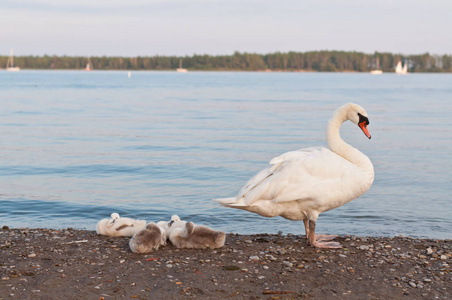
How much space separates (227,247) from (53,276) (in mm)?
2170

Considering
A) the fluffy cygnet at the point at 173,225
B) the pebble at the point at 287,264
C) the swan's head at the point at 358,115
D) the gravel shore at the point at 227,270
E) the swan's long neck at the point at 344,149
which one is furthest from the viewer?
the swan's head at the point at 358,115

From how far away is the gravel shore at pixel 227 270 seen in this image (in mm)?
5941

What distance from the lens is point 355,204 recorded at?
12.1m

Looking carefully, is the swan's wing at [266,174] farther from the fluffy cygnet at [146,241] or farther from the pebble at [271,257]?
the fluffy cygnet at [146,241]

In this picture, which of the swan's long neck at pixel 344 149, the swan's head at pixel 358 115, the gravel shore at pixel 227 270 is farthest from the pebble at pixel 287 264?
the swan's head at pixel 358 115

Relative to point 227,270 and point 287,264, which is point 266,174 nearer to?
point 287,264

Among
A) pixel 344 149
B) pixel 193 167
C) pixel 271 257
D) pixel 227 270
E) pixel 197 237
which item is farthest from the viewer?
pixel 193 167

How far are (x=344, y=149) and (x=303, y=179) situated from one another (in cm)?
95

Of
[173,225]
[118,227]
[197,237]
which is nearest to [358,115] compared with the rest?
[197,237]

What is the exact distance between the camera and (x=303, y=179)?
7418 mm

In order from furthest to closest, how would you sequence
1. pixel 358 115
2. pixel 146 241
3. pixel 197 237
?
pixel 358 115
pixel 197 237
pixel 146 241

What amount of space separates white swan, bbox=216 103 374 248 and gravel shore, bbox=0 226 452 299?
49cm

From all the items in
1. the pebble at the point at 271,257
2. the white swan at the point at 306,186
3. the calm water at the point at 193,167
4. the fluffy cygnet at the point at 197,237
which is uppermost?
the white swan at the point at 306,186

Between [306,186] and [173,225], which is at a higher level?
[306,186]
